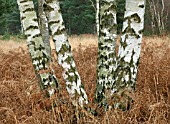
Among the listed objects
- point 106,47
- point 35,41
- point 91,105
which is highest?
point 35,41

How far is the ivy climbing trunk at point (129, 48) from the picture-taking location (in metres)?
3.95

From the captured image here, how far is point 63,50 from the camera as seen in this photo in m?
4.08

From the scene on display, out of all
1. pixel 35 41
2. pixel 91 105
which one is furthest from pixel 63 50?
pixel 91 105

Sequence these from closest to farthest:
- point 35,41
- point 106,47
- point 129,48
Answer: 1. point 129,48
2. point 106,47
3. point 35,41

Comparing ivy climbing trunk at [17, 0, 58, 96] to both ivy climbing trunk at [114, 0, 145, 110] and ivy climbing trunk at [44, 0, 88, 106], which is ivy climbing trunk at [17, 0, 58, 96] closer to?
ivy climbing trunk at [44, 0, 88, 106]

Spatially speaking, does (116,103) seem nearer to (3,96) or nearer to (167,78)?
(167,78)

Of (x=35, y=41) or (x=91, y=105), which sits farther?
(x=35, y=41)

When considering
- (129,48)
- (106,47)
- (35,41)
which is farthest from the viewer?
(35,41)

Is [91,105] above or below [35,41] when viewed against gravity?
below

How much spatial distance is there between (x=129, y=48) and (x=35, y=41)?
1.37 meters

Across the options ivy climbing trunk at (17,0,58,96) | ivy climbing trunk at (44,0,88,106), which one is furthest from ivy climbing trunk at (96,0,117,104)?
ivy climbing trunk at (17,0,58,96)

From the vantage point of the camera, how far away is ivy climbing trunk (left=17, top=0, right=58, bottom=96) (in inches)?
174

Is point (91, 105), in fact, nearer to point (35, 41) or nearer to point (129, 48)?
point (129, 48)

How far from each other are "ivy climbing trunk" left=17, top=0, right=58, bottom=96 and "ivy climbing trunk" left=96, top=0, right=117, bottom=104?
683 millimetres
